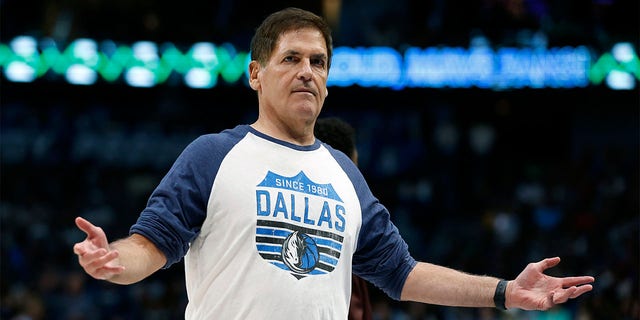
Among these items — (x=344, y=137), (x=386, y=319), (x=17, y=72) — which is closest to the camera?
(x=344, y=137)

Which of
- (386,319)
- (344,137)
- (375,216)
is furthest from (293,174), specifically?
(386,319)

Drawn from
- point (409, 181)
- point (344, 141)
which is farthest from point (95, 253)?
point (409, 181)

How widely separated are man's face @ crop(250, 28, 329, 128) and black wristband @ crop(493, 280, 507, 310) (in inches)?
34.0

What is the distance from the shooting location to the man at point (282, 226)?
3107mm

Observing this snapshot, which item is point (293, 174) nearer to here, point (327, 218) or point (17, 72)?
point (327, 218)

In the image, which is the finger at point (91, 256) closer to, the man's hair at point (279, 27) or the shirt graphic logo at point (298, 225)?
the shirt graphic logo at point (298, 225)

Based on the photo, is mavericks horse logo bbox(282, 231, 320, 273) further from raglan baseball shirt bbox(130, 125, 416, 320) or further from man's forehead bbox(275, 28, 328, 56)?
man's forehead bbox(275, 28, 328, 56)

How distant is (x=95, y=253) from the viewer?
8.92 feet

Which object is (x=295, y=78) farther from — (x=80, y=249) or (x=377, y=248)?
(x=80, y=249)

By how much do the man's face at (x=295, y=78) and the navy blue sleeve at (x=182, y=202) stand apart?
24 centimetres

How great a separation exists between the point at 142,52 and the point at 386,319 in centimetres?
588

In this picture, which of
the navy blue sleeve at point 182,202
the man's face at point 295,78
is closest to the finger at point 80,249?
the navy blue sleeve at point 182,202

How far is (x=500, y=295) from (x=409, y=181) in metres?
11.6

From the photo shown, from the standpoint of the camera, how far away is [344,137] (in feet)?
14.1
